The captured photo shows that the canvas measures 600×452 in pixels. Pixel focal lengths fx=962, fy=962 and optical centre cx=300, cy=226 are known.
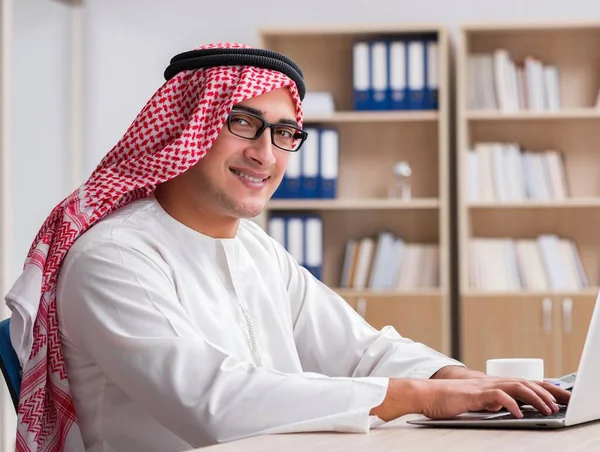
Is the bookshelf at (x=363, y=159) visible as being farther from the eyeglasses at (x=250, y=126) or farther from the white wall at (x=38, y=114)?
the eyeglasses at (x=250, y=126)

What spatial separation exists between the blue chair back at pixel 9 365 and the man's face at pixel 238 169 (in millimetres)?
479

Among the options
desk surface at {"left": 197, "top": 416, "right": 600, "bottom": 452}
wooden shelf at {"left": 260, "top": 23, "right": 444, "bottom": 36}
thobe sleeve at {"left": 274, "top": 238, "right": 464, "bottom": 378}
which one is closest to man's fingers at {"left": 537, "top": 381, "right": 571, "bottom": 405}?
desk surface at {"left": 197, "top": 416, "right": 600, "bottom": 452}

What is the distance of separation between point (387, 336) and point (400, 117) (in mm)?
2573

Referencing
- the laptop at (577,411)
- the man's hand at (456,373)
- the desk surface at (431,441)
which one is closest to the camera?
the desk surface at (431,441)

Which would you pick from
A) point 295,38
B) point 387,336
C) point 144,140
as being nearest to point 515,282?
point 295,38

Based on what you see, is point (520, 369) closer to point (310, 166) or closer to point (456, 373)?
point (456, 373)

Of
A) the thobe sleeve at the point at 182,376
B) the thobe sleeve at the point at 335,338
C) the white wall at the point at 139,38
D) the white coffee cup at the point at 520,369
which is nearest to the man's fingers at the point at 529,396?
the thobe sleeve at the point at 182,376

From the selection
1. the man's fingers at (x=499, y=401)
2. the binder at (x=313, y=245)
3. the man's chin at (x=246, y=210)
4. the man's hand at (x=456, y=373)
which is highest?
the man's chin at (x=246, y=210)

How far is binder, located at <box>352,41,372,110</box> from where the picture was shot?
4559 mm

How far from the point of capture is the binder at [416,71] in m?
4.51

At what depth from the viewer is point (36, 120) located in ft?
15.6

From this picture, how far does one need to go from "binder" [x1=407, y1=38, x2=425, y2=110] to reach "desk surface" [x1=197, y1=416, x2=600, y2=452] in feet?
10.5

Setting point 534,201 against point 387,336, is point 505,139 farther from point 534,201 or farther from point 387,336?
point 387,336

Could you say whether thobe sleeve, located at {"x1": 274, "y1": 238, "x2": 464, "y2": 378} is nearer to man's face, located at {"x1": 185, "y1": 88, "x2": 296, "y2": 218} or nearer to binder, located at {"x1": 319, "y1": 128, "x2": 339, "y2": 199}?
man's face, located at {"x1": 185, "y1": 88, "x2": 296, "y2": 218}
